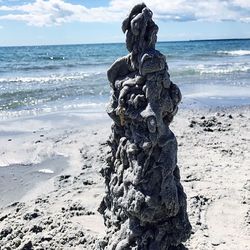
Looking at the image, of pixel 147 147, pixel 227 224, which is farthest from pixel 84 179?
pixel 147 147

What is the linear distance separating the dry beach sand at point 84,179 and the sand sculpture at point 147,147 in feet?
4.76

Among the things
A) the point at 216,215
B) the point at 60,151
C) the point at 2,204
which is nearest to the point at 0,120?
the point at 60,151

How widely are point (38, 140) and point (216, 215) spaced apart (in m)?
6.77

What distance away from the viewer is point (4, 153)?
12156 mm

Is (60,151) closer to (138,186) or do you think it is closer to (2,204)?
(2,204)

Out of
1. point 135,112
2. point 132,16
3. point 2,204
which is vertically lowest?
point 2,204

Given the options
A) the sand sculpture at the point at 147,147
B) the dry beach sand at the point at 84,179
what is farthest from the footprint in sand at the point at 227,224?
the sand sculpture at the point at 147,147

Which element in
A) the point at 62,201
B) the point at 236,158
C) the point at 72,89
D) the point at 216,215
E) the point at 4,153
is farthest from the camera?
the point at 72,89

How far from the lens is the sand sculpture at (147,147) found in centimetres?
472

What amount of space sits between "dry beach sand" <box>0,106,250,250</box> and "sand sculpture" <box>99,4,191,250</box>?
1451mm

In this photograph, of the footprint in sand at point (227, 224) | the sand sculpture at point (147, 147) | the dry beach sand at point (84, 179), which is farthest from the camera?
the dry beach sand at point (84, 179)

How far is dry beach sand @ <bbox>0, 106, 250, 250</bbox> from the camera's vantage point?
7.04 meters

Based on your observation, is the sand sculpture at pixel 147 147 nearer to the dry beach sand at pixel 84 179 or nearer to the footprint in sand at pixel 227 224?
the dry beach sand at pixel 84 179

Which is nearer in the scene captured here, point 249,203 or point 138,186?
point 138,186
